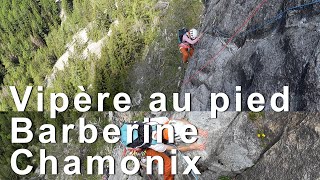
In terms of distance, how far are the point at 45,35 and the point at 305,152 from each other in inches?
Answer: 3081

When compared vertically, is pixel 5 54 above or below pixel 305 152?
above

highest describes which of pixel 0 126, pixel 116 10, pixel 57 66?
pixel 116 10

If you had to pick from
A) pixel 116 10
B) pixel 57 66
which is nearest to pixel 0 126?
pixel 57 66

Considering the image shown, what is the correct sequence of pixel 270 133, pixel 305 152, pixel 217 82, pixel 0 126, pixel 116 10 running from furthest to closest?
pixel 0 126 < pixel 116 10 < pixel 217 82 < pixel 270 133 < pixel 305 152

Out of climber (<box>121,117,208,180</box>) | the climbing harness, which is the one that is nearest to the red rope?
the climbing harness

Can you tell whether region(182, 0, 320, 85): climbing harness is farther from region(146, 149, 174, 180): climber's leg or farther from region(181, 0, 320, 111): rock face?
region(146, 149, 174, 180): climber's leg

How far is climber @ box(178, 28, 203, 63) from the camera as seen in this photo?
15.5 metres

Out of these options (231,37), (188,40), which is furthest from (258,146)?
(188,40)

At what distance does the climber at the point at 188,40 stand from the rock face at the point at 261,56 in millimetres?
781

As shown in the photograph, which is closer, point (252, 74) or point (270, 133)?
point (270, 133)

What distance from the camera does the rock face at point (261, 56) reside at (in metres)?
7.45

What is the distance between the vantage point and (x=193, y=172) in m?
9.02

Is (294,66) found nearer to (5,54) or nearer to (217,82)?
(217,82)

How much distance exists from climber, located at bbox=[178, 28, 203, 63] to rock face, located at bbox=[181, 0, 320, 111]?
2.56 ft
